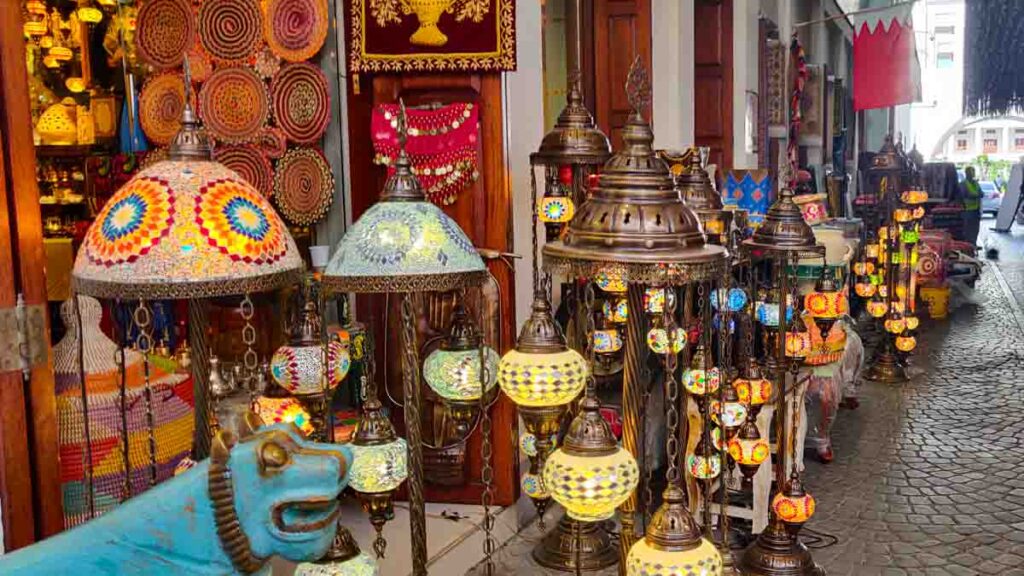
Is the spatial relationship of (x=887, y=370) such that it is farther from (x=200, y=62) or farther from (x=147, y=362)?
(x=147, y=362)

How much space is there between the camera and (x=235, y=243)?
5.99ft

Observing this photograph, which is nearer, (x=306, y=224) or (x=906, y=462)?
→ (x=306, y=224)

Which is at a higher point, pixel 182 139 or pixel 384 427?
pixel 182 139

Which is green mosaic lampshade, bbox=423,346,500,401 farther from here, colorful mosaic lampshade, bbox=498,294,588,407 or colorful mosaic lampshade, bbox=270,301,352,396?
colorful mosaic lampshade, bbox=270,301,352,396

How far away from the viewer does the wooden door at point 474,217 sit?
422cm

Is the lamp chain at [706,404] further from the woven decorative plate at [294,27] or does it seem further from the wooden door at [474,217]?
the woven decorative plate at [294,27]

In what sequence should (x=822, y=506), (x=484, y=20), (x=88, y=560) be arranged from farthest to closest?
(x=822, y=506), (x=484, y=20), (x=88, y=560)

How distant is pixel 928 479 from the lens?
518cm

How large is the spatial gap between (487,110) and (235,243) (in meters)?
2.52

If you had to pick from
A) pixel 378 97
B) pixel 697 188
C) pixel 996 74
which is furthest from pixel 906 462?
pixel 996 74

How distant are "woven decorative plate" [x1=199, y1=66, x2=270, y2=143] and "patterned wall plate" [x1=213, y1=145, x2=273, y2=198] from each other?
50 mm

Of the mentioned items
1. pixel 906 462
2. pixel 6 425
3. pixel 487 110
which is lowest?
pixel 906 462

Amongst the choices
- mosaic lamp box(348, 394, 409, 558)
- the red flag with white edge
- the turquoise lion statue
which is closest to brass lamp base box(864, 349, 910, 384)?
the red flag with white edge

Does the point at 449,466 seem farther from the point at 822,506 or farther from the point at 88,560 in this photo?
the point at 88,560
